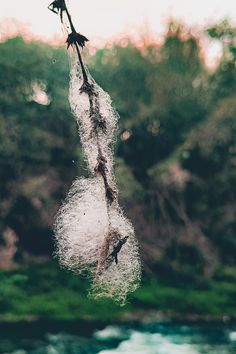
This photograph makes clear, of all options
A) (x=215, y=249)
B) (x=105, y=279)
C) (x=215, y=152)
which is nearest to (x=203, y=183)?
(x=215, y=152)

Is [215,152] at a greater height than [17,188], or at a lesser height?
greater

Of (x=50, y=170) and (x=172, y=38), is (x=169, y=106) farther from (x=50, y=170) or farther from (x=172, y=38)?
(x=50, y=170)

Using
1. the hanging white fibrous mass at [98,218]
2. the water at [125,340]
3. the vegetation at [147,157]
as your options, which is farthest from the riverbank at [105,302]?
the hanging white fibrous mass at [98,218]

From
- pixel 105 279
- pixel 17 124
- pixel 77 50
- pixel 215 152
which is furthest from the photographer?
pixel 215 152

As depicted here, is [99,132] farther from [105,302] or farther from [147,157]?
[147,157]

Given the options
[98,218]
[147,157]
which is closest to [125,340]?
[147,157]

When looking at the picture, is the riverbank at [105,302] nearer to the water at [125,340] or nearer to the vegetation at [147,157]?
the vegetation at [147,157]

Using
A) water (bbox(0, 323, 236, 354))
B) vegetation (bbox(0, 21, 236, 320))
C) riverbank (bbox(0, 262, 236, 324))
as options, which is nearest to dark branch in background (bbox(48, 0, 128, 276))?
water (bbox(0, 323, 236, 354))
